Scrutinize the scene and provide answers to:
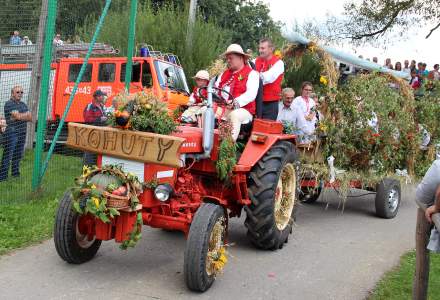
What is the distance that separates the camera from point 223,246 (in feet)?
16.4

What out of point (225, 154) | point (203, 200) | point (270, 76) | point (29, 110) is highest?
point (270, 76)

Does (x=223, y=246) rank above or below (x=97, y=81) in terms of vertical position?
below

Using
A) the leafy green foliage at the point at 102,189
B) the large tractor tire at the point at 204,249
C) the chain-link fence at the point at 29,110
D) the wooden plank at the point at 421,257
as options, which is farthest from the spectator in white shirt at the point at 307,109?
the wooden plank at the point at 421,257

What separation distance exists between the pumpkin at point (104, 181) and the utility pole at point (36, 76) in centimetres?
449

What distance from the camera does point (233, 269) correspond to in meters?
5.43

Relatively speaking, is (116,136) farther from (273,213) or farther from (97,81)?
(97,81)

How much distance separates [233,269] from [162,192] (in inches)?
48.6

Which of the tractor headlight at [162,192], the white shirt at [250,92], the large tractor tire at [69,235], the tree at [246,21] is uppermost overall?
the tree at [246,21]

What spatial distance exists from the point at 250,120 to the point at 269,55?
159cm

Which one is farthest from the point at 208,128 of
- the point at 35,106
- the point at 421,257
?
the point at 35,106

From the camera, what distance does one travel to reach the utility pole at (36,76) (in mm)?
8362

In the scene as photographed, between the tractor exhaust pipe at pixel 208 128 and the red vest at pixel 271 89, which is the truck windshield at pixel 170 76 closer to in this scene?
the red vest at pixel 271 89

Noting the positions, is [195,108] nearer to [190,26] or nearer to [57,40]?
[57,40]

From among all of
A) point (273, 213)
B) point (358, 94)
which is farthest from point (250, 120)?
point (358, 94)
